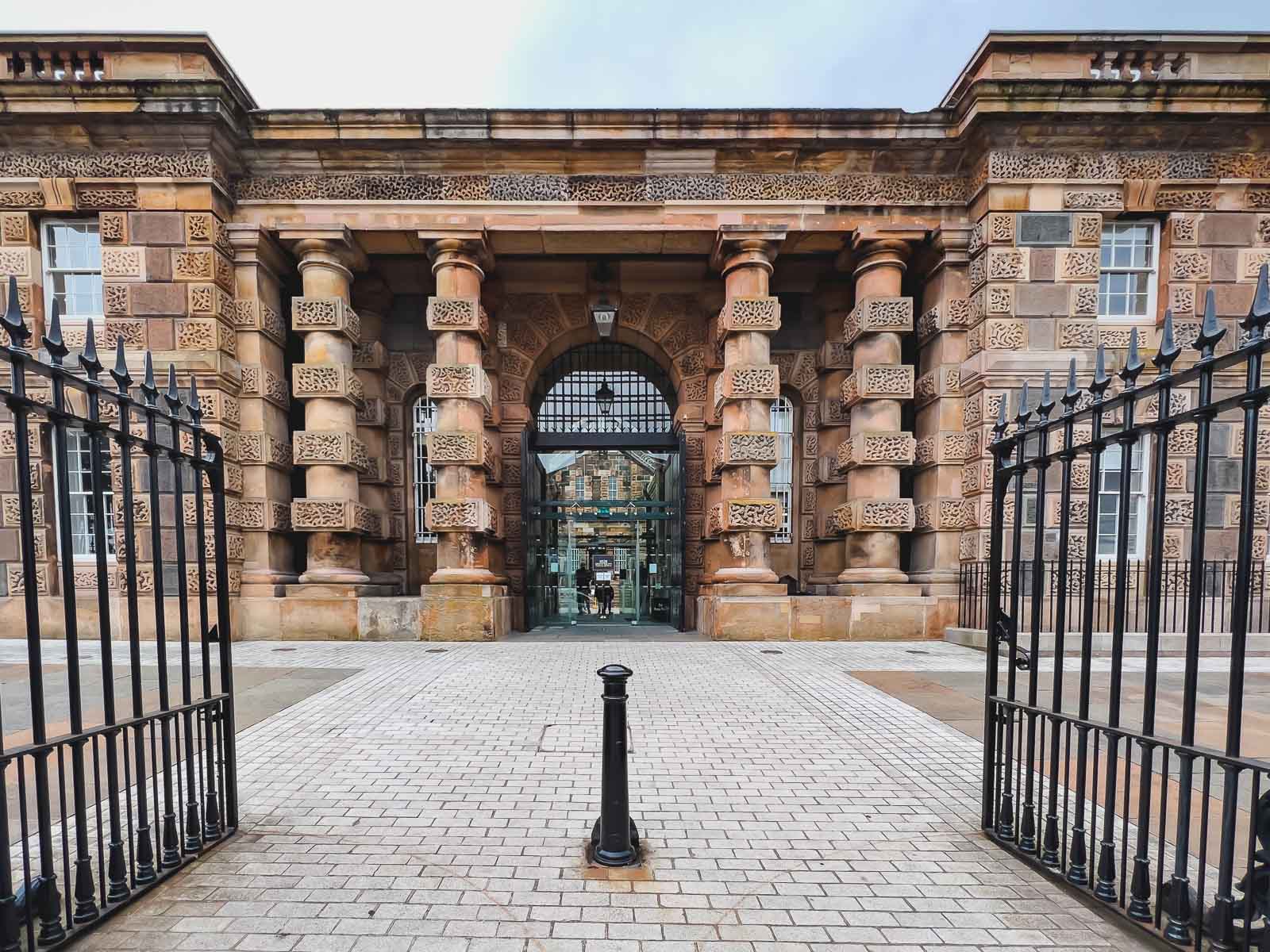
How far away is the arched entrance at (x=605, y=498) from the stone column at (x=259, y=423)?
425 centimetres

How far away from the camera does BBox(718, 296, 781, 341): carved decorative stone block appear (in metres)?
9.85

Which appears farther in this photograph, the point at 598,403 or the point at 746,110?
the point at 598,403

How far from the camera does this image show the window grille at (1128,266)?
31.5 ft

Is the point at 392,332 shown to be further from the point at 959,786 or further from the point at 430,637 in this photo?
the point at 959,786

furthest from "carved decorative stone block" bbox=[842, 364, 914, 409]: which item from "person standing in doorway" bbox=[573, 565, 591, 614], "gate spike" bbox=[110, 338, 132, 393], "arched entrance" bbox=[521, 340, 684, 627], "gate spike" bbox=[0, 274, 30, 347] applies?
"gate spike" bbox=[0, 274, 30, 347]

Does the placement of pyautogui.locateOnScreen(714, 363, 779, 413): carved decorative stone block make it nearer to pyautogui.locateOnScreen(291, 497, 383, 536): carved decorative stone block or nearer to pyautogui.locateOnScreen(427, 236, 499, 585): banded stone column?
pyautogui.locateOnScreen(427, 236, 499, 585): banded stone column

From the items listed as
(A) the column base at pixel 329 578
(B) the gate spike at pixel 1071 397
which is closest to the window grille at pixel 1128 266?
(B) the gate spike at pixel 1071 397

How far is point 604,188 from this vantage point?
9.95m

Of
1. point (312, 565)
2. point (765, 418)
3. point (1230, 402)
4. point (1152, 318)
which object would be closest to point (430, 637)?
point (312, 565)

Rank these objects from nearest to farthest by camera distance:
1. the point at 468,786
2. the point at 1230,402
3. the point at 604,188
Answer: the point at 1230,402, the point at 468,786, the point at 604,188

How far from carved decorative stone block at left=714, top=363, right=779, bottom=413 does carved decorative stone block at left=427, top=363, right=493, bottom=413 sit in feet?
14.2

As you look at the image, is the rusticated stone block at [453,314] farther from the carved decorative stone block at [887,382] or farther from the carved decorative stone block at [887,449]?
the carved decorative stone block at [887,449]

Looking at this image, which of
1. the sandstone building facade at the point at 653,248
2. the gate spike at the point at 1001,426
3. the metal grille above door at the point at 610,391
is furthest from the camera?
the metal grille above door at the point at 610,391

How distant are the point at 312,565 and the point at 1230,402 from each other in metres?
10.9
